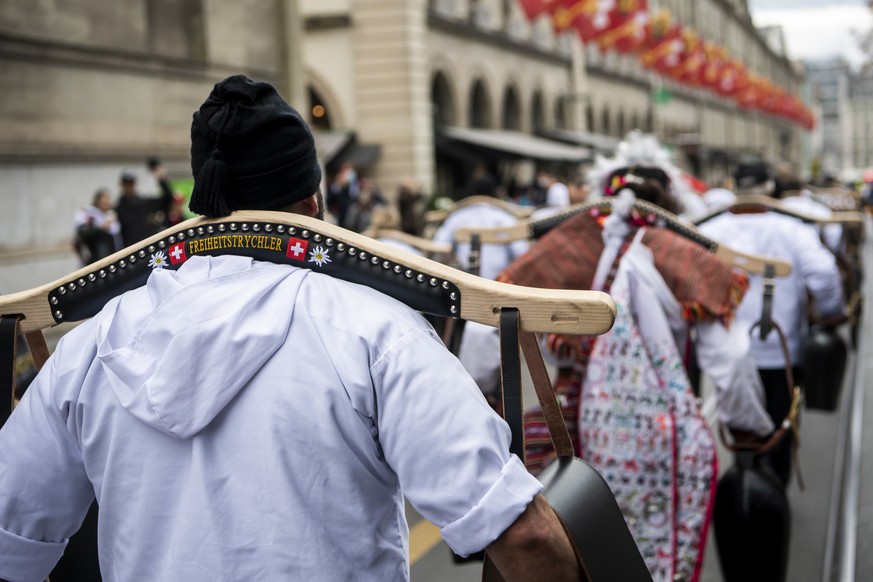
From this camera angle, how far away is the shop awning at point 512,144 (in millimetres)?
27312

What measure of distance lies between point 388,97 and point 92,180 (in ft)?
37.3

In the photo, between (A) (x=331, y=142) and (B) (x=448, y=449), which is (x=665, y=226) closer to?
(B) (x=448, y=449)

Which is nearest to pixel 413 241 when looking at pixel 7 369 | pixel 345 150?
pixel 7 369

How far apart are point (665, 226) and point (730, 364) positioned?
546 millimetres

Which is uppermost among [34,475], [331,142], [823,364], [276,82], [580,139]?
[276,82]

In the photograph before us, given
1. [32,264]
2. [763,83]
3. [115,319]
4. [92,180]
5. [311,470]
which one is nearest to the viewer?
[311,470]

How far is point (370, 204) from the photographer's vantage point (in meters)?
19.7

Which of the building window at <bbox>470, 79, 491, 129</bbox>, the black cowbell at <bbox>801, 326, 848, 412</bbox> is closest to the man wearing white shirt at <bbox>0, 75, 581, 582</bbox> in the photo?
the black cowbell at <bbox>801, 326, 848, 412</bbox>

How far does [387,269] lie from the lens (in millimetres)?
1931

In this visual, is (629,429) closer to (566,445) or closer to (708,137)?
(566,445)

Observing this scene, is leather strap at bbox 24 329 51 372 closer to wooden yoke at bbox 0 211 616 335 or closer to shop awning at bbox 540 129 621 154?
wooden yoke at bbox 0 211 616 335

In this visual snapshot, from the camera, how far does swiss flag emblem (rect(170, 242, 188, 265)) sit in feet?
6.65

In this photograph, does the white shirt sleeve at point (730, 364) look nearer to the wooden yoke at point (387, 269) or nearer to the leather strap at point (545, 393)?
the leather strap at point (545, 393)

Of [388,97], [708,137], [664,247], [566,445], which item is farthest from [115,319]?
[708,137]
